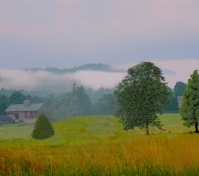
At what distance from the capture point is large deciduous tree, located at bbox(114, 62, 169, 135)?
42.3m

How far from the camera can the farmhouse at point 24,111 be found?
125 meters

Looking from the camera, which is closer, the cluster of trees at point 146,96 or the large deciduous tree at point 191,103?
the large deciduous tree at point 191,103

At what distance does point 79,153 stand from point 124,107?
27.2m

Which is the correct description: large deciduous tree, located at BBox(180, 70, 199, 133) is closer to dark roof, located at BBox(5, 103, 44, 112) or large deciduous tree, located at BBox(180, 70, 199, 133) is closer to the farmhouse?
the farmhouse

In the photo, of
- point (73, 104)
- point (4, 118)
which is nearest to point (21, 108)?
point (4, 118)

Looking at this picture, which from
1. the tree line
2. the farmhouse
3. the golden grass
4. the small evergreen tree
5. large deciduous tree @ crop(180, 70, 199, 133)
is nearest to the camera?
the golden grass

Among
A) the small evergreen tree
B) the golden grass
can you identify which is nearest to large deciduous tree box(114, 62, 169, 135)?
the small evergreen tree

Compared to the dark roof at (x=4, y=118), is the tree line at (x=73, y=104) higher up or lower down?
higher up

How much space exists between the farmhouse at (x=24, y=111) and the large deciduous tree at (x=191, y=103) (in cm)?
8984

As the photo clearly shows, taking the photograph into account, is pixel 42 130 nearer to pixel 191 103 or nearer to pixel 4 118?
pixel 191 103

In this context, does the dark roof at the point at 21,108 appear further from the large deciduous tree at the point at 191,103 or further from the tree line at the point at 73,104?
the large deciduous tree at the point at 191,103

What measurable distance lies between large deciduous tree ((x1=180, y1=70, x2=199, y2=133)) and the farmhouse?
89840 mm

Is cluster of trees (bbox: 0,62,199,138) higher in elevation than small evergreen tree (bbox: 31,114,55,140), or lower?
higher

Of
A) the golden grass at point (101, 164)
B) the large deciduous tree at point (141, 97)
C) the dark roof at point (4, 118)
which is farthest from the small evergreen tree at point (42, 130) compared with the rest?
the dark roof at point (4, 118)
